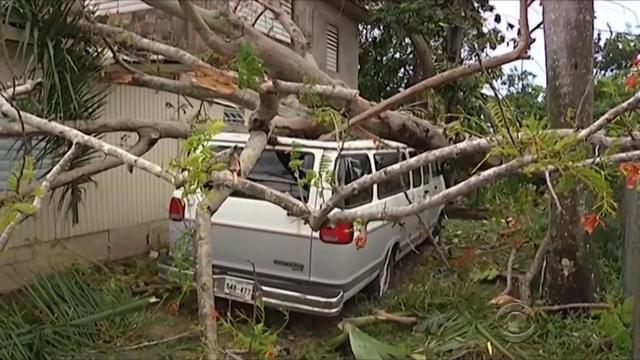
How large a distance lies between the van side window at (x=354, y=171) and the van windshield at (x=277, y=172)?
31 cm

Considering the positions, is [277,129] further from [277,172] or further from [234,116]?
[234,116]

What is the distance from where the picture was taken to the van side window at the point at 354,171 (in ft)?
17.1

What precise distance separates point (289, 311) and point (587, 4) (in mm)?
3775

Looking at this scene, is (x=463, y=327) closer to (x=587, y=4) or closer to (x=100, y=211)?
(x=587, y=4)

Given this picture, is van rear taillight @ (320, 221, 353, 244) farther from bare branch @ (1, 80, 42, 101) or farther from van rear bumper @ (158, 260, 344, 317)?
bare branch @ (1, 80, 42, 101)

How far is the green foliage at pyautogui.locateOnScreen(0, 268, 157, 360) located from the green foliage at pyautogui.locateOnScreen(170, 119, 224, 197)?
2.26 meters

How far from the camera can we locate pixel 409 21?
33.9 feet

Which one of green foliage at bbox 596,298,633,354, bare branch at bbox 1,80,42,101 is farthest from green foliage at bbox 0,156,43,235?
green foliage at bbox 596,298,633,354

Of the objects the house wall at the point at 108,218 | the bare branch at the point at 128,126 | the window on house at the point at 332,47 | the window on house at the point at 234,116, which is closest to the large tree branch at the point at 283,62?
the bare branch at the point at 128,126

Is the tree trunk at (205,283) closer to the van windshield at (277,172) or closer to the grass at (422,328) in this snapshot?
the grass at (422,328)

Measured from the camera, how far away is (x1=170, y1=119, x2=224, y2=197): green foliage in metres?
2.84

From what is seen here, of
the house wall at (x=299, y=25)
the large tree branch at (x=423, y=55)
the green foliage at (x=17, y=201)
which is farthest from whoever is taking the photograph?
the large tree branch at (x=423, y=55)

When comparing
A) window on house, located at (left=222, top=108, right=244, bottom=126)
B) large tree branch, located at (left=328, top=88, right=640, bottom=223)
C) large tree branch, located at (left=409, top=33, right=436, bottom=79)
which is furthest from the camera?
large tree branch, located at (left=409, top=33, right=436, bottom=79)

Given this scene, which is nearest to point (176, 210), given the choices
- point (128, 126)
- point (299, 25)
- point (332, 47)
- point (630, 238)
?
point (128, 126)
